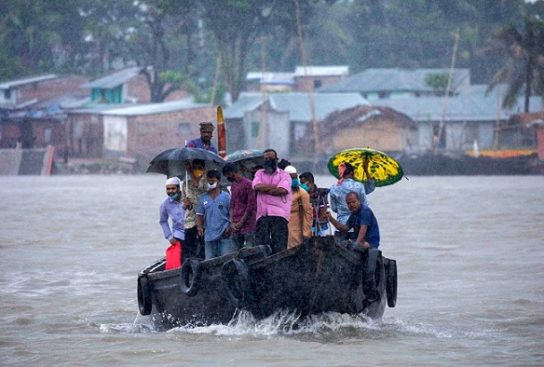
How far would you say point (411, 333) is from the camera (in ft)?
39.7

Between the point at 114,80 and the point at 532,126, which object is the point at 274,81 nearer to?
the point at 114,80

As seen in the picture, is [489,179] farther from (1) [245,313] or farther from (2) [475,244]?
(1) [245,313]

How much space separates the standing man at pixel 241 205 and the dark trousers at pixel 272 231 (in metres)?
0.12

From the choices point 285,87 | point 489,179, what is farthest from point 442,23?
point 489,179

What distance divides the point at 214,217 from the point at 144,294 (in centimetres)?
107

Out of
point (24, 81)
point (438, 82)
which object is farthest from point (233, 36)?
point (24, 81)

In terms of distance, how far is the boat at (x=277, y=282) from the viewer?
429 inches

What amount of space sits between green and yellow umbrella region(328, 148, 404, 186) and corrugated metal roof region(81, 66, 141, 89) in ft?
151

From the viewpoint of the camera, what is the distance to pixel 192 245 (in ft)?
39.3

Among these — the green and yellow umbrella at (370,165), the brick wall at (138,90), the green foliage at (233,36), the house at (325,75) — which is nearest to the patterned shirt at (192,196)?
the green and yellow umbrella at (370,165)

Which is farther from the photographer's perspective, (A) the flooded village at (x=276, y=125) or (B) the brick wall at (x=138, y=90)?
(B) the brick wall at (x=138, y=90)

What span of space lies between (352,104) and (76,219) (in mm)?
28566

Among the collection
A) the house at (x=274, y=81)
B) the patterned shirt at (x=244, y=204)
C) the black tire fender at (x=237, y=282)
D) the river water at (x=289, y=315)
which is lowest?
the river water at (x=289, y=315)

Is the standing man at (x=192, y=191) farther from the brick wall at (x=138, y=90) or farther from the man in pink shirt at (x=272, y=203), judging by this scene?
the brick wall at (x=138, y=90)
